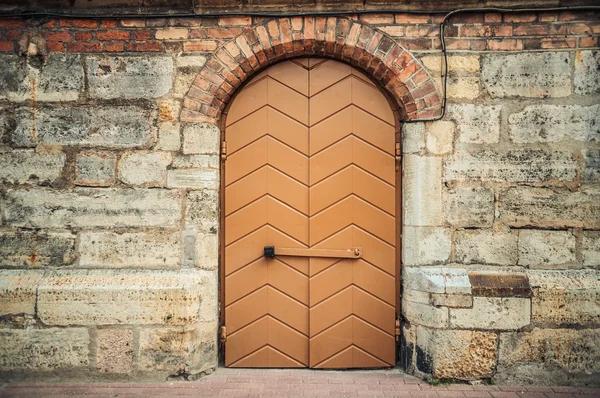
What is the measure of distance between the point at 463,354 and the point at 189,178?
8.51ft

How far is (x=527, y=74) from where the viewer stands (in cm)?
308

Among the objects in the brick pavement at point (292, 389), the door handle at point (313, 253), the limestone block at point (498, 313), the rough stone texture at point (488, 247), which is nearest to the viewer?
the brick pavement at point (292, 389)

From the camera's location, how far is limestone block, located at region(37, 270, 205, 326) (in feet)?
9.96

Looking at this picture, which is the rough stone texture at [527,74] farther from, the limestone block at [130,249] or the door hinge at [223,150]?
the limestone block at [130,249]

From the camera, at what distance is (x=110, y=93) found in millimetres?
3168

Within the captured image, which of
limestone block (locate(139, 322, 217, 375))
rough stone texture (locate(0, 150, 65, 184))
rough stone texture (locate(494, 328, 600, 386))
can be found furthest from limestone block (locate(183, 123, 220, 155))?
rough stone texture (locate(494, 328, 600, 386))

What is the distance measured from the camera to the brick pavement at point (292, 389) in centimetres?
288

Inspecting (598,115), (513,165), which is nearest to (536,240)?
(513,165)

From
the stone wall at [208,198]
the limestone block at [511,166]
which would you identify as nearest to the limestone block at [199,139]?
the stone wall at [208,198]

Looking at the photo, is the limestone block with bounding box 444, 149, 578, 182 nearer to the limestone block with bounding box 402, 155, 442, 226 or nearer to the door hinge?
the limestone block with bounding box 402, 155, 442, 226

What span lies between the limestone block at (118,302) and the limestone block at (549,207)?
8.54 feet

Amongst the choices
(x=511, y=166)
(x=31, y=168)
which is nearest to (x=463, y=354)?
(x=511, y=166)

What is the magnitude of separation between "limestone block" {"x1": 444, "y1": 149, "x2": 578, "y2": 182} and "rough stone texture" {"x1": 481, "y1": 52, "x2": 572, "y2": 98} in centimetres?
48

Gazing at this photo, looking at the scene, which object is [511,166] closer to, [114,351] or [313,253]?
[313,253]
